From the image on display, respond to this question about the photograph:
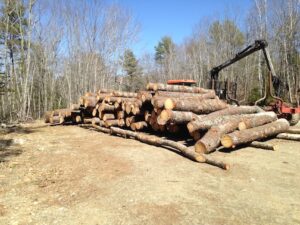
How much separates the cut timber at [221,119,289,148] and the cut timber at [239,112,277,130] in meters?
0.14

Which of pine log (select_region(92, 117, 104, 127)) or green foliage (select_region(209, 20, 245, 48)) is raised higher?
green foliage (select_region(209, 20, 245, 48))

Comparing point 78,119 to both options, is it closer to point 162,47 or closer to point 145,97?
point 145,97

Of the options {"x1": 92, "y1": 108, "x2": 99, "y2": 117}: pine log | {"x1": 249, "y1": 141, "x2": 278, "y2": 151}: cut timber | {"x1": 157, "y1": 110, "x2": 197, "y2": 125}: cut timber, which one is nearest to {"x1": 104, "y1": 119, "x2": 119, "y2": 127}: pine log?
{"x1": 92, "y1": 108, "x2": 99, "y2": 117}: pine log

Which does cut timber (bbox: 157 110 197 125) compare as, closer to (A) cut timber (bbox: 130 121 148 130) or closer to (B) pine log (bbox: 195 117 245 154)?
(B) pine log (bbox: 195 117 245 154)

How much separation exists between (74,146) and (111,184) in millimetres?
3666

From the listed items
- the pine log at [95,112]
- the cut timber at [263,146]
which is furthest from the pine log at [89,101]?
the cut timber at [263,146]

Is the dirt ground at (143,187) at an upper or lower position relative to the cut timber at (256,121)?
lower

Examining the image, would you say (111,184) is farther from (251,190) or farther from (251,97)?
(251,97)

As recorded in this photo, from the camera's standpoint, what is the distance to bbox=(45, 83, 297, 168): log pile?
737 cm

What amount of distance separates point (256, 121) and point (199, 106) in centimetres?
171

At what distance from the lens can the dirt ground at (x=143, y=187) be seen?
3.55 metres

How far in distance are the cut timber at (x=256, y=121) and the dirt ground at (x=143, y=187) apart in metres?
0.88

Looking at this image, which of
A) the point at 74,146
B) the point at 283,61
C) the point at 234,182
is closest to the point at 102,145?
the point at 74,146

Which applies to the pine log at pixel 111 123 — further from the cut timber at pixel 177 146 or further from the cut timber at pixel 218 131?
the cut timber at pixel 218 131
